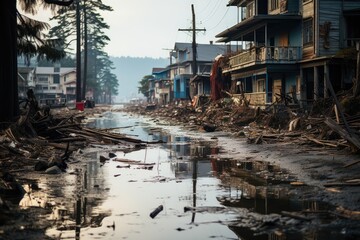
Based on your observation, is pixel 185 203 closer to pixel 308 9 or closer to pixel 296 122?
pixel 296 122

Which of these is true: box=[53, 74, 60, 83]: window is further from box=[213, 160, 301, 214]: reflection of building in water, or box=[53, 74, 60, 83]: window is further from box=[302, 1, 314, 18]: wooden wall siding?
box=[213, 160, 301, 214]: reflection of building in water

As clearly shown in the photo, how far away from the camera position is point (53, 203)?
28.3 feet

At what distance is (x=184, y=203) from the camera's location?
873cm

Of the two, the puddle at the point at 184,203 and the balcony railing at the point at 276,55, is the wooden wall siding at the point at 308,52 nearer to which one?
the balcony railing at the point at 276,55

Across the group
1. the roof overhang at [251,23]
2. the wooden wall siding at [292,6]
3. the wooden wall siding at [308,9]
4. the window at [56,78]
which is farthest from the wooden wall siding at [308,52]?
the window at [56,78]

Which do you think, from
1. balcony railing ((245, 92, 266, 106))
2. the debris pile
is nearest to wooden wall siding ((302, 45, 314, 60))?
balcony railing ((245, 92, 266, 106))

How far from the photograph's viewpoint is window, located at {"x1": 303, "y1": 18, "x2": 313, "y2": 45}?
3344 cm

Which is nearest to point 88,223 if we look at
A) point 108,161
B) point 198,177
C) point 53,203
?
point 53,203

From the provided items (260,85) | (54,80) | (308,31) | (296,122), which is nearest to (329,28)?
(308,31)

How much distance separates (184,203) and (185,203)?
0.02 meters

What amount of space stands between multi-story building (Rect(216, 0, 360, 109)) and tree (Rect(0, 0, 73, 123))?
13189mm

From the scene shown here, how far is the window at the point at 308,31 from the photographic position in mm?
33438

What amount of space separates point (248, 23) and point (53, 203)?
31330 millimetres

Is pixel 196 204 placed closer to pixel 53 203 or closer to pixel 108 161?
pixel 53 203
